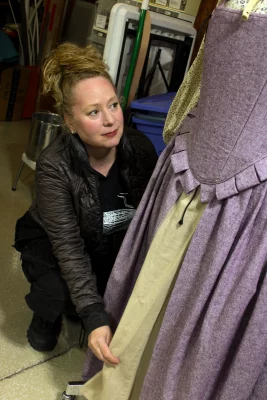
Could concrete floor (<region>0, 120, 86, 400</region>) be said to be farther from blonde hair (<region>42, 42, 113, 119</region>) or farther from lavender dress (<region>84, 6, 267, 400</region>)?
blonde hair (<region>42, 42, 113, 119</region>)

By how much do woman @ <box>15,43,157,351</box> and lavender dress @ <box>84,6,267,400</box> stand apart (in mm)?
291

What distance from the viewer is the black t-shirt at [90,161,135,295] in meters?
1.30

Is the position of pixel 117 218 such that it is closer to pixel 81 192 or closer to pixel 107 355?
pixel 81 192

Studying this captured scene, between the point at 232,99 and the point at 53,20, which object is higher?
the point at 232,99

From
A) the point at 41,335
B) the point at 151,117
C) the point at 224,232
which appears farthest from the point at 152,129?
the point at 224,232

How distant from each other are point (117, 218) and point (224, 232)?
61 cm

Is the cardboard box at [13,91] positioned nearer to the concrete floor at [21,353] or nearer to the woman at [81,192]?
the concrete floor at [21,353]

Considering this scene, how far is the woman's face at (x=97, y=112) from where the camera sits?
1.12 metres

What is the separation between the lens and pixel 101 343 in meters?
1.04

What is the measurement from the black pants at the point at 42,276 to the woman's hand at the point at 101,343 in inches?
10.5

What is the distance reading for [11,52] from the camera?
3.40 meters

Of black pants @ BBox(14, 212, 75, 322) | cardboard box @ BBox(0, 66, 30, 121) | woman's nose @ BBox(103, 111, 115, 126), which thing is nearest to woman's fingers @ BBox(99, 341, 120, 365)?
black pants @ BBox(14, 212, 75, 322)

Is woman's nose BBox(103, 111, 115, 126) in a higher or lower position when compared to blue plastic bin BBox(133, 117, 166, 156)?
higher

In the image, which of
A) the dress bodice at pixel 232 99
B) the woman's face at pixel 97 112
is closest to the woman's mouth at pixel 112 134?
the woman's face at pixel 97 112
